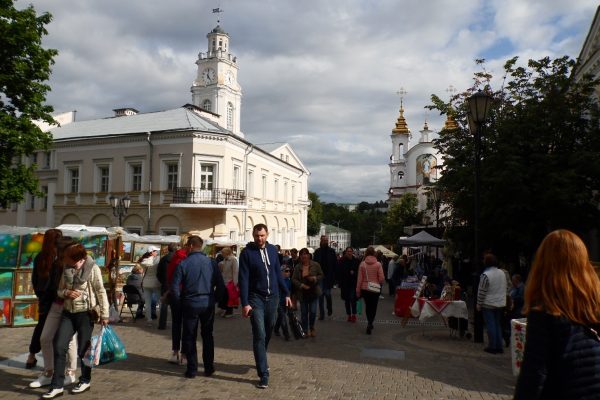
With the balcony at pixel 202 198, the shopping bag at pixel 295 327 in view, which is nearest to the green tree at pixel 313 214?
the balcony at pixel 202 198

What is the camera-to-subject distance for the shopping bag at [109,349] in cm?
638

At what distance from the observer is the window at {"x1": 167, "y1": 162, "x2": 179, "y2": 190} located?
3297 cm

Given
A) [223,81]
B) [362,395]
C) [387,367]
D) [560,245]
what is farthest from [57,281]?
[223,81]

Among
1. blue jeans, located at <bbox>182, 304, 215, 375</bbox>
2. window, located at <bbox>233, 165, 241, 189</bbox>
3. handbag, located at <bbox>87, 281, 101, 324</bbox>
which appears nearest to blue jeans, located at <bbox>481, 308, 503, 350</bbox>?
blue jeans, located at <bbox>182, 304, 215, 375</bbox>

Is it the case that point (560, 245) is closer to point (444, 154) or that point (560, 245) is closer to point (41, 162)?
point (444, 154)

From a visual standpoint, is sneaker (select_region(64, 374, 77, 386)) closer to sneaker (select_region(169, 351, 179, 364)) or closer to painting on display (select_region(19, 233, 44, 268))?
sneaker (select_region(169, 351, 179, 364))

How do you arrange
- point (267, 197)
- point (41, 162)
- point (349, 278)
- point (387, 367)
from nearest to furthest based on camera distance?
point (387, 367), point (349, 278), point (41, 162), point (267, 197)

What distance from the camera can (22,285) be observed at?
446 inches

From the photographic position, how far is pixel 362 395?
6.42 m

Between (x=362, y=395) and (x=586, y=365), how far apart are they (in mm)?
4097

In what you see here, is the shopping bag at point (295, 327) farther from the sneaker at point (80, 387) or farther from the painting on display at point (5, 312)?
the painting on display at point (5, 312)

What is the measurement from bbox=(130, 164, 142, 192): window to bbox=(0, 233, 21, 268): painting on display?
23.2m

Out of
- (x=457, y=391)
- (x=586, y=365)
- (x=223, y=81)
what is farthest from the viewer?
(x=223, y=81)

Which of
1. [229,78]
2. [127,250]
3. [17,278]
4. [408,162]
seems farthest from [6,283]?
[408,162]
